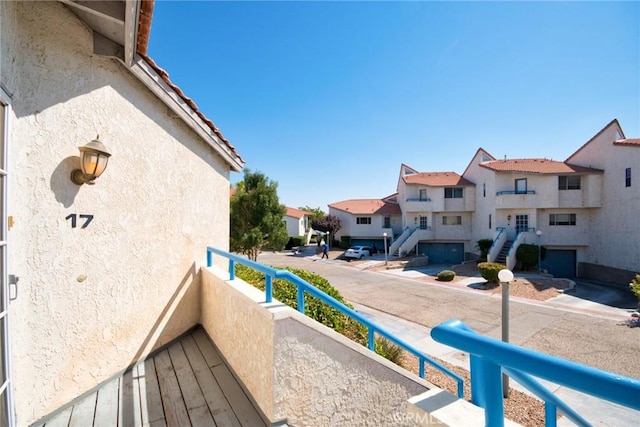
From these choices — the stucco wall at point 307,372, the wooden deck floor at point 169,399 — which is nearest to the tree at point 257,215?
→ the wooden deck floor at point 169,399

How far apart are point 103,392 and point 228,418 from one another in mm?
1718

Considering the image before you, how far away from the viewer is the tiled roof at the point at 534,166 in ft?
68.4

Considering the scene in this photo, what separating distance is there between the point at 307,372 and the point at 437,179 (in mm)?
28835

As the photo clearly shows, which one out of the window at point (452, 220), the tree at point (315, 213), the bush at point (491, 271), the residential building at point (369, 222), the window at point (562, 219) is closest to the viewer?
the bush at point (491, 271)

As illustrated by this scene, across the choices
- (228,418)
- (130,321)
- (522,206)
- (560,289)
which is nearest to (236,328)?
(228,418)

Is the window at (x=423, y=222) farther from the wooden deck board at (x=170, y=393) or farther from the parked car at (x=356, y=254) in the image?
the wooden deck board at (x=170, y=393)

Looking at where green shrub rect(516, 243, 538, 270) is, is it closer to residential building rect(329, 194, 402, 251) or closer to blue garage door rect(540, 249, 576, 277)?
blue garage door rect(540, 249, 576, 277)

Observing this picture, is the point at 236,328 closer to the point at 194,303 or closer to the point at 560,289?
the point at 194,303

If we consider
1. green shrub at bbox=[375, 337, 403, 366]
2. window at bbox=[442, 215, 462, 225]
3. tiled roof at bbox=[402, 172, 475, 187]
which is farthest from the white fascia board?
window at bbox=[442, 215, 462, 225]

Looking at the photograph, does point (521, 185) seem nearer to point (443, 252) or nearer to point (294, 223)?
point (443, 252)

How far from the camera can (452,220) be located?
27875 mm

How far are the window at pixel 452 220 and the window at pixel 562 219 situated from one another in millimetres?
7264

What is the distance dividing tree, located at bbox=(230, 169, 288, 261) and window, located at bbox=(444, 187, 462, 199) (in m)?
19.0

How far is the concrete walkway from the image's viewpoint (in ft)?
23.6
